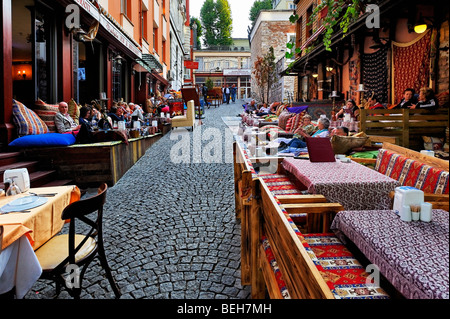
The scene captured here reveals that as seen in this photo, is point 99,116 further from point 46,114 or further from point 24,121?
point 24,121

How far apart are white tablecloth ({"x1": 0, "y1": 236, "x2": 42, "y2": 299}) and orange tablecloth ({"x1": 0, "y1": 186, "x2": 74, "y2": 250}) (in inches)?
3.0

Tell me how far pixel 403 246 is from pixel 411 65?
313 inches

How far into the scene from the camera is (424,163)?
3082 millimetres

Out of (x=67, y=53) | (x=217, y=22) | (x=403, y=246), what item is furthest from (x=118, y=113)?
(x=217, y=22)

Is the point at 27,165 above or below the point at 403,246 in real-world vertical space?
above

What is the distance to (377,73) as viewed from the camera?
9883 mm

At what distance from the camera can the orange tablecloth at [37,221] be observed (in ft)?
6.60

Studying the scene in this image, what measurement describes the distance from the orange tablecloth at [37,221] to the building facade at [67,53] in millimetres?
3415

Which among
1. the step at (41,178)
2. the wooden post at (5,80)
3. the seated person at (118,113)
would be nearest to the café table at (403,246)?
the step at (41,178)

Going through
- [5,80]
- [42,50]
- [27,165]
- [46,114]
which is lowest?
[27,165]

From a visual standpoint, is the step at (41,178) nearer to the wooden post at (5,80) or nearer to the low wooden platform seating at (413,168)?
the wooden post at (5,80)

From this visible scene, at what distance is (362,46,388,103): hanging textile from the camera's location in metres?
9.44

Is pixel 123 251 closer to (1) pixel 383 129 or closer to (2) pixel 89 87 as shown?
(1) pixel 383 129

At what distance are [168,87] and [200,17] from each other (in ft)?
104
